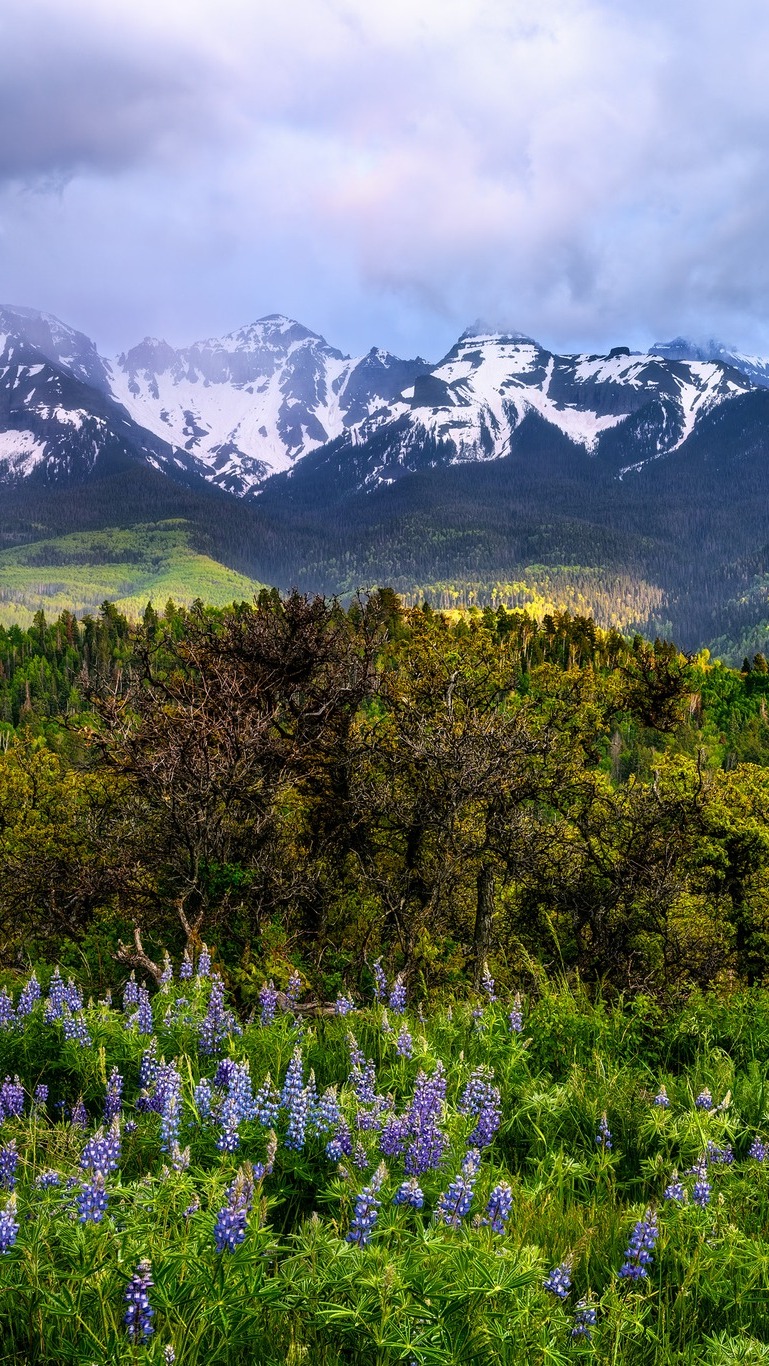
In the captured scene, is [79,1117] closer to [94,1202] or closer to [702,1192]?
[94,1202]

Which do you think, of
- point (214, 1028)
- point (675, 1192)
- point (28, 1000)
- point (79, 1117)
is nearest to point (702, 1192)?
point (675, 1192)

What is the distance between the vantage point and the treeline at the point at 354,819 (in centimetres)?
1448

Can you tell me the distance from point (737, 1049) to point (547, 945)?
1756 centimetres

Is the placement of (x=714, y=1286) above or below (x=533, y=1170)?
above

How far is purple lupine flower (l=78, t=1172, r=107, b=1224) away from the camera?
314 cm

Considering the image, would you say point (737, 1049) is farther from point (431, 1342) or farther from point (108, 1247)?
point (108, 1247)

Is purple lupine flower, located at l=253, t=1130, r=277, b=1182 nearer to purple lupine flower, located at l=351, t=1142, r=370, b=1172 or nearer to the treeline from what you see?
purple lupine flower, located at l=351, t=1142, r=370, b=1172

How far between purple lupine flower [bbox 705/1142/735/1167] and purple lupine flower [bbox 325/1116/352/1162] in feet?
6.84

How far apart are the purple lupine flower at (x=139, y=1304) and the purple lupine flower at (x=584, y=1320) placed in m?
1.59

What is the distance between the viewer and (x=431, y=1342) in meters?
2.86

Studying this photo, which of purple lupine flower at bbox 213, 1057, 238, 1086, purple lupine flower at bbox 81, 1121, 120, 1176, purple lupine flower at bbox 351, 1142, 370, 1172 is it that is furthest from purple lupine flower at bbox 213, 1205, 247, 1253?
purple lupine flower at bbox 213, 1057, 238, 1086

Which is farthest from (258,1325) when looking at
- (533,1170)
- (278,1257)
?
(533,1170)

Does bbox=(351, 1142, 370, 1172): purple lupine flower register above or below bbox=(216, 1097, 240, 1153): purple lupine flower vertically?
below

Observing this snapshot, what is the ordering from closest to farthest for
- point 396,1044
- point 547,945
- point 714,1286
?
point 714,1286
point 396,1044
point 547,945
